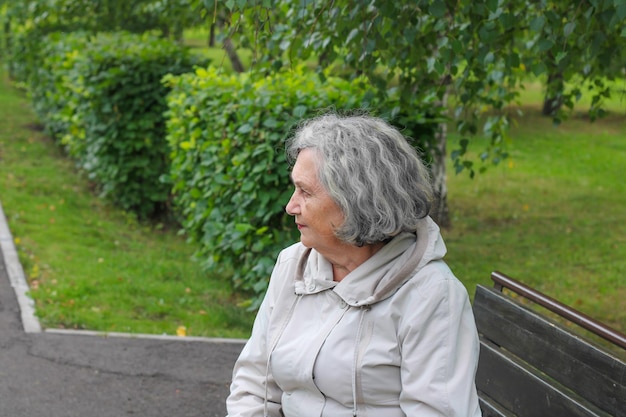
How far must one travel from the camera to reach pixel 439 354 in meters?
2.48

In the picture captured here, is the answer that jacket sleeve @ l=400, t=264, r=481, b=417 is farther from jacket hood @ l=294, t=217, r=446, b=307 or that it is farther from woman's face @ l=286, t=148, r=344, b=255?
woman's face @ l=286, t=148, r=344, b=255

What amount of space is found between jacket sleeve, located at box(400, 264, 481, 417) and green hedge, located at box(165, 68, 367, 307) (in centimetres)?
297

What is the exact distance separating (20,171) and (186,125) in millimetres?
4790

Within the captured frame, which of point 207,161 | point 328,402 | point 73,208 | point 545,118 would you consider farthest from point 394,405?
point 545,118

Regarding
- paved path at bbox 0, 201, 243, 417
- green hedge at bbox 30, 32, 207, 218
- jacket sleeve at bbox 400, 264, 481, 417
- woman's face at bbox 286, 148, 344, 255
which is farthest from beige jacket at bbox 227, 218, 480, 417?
green hedge at bbox 30, 32, 207, 218

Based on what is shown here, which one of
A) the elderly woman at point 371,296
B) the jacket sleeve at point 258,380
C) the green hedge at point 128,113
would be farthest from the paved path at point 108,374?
the green hedge at point 128,113

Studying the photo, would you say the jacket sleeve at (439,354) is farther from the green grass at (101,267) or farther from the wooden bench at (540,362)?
the green grass at (101,267)

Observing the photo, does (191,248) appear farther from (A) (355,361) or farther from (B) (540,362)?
(A) (355,361)

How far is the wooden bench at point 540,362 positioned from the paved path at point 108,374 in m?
1.93

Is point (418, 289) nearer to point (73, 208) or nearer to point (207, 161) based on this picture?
point (207, 161)

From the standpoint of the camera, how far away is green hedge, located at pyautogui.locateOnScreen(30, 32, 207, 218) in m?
9.42

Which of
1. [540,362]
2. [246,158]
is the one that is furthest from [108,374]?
[540,362]

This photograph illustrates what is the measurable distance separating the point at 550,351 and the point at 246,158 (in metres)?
3.43

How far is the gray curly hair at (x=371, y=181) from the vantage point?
257 centimetres
